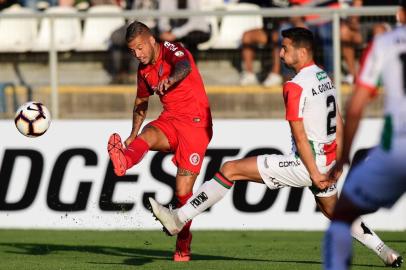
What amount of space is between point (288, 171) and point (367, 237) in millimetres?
971

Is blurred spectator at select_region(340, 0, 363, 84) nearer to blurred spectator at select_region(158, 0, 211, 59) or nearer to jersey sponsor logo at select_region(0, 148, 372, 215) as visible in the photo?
jersey sponsor logo at select_region(0, 148, 372, 215)

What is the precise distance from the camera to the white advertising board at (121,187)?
1558 cm

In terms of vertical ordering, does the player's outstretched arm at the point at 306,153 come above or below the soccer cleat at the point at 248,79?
above

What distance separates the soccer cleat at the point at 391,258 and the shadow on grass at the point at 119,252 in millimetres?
1471

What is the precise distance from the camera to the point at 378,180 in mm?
6555

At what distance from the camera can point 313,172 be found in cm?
1002

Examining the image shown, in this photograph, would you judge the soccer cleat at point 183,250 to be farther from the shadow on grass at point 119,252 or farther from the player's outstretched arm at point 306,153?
the player's outstretched arm at point 306,153

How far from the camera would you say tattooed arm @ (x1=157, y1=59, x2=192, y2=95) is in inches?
427

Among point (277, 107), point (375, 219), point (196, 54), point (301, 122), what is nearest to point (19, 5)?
point (196, 54)

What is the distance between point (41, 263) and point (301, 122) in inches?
121

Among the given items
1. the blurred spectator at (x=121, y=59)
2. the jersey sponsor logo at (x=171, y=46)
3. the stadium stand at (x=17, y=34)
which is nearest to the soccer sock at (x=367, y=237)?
the jersey sponsor logo at (x=171, y=46)

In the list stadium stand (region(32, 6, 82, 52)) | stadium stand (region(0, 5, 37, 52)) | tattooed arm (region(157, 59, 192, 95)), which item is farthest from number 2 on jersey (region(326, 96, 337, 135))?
stadium stand (region(0, 5, 37, 52))

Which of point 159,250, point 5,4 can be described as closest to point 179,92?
point 159,250

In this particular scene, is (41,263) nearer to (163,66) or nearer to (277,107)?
(163,66)
